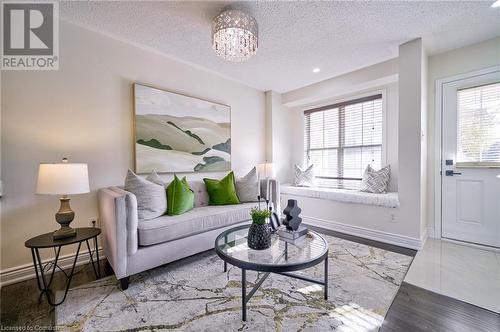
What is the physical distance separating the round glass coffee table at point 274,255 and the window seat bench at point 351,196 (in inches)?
61.4

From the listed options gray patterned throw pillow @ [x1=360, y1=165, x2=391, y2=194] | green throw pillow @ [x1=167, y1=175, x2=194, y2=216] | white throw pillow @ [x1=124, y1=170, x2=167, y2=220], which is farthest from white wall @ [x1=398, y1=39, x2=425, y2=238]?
white throw pillow @ [x1=124, y1=170, x2=167, y2=220]

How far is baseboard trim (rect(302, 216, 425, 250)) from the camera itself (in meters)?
2.69

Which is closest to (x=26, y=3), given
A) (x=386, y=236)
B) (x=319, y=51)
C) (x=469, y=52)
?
(x=319, y=51)

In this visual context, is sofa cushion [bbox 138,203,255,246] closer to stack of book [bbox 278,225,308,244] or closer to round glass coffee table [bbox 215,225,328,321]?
round glass coffee table [bbox 215,225,328,321]

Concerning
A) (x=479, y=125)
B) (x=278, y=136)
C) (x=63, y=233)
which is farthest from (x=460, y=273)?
(x=63, y=233)

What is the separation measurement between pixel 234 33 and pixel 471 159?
332 cm

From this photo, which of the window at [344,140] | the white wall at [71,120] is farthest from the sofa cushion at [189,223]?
the window at [344,140]

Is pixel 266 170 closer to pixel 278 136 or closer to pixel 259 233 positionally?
pixel 278 136

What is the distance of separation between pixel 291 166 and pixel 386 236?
2.32 meters

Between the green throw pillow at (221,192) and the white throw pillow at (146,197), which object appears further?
the green throw pillow at (221,192)

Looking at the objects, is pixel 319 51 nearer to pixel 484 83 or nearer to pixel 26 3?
pixel 484 83

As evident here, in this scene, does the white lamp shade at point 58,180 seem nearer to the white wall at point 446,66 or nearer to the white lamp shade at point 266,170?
the white lamp shade at point 266,170

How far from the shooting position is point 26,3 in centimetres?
198

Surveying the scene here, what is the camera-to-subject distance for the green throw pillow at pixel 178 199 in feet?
7.70
